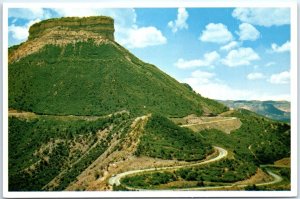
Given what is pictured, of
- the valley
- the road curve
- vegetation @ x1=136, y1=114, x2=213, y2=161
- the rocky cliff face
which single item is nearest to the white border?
the valley

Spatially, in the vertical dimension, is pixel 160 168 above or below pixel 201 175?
above

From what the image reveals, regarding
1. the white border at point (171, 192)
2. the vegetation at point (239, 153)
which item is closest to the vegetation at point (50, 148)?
the white border at point (171, 192)

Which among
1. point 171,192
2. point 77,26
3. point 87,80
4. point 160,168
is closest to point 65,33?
point 77,26

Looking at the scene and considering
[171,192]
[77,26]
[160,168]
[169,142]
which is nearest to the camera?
[171,192]

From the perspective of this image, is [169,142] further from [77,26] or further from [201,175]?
[77,26]

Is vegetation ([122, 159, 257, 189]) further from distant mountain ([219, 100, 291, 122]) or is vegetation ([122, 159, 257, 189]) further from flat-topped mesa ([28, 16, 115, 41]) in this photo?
flat-topped mesa ([28, 16, 115, 41])

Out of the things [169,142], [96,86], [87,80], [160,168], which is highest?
[87,80]

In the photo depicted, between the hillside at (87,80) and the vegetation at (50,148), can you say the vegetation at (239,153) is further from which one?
the vegetation at (50,148)
